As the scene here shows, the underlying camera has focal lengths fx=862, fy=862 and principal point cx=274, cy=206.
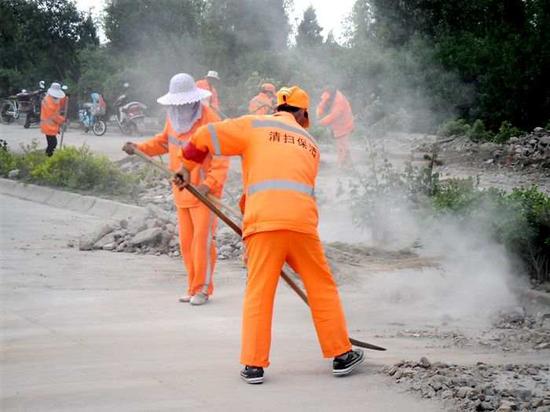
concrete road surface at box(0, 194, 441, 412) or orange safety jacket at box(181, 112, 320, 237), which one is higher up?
orange safety jacket at box(181, 112, 320, 237)

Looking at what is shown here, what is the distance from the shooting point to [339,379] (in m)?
4.66

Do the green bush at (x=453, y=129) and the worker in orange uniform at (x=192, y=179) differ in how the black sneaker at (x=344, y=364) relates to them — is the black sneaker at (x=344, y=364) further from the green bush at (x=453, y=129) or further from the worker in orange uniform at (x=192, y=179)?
the green bush at (x=453, y=129)

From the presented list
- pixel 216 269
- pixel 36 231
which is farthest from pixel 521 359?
pixel 36 231

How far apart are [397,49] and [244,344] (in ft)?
63.3

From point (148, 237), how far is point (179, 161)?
2582 millimetres

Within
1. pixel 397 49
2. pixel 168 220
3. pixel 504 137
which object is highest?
pixel 397 49

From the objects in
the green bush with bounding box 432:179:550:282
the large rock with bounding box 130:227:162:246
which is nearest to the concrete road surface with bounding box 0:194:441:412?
the large rock with bounding box 130:227:162:246

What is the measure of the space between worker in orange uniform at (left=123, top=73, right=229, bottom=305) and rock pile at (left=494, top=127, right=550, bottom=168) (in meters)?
9.05

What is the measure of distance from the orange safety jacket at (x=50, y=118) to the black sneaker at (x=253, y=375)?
12163 mm

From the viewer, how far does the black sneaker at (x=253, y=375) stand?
4523mm

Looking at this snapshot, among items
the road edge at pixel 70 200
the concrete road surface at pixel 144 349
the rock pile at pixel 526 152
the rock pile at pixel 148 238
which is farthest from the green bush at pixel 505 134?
the concrete road surface at pixel 144 349

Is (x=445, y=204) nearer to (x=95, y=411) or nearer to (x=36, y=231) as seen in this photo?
(x=95, y=411)

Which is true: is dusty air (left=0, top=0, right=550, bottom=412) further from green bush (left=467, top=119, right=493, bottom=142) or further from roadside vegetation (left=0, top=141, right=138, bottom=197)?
green bush (left=467, top=119, right=493, bottom=142)

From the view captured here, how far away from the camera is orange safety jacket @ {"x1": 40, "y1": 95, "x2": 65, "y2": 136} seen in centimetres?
1590
